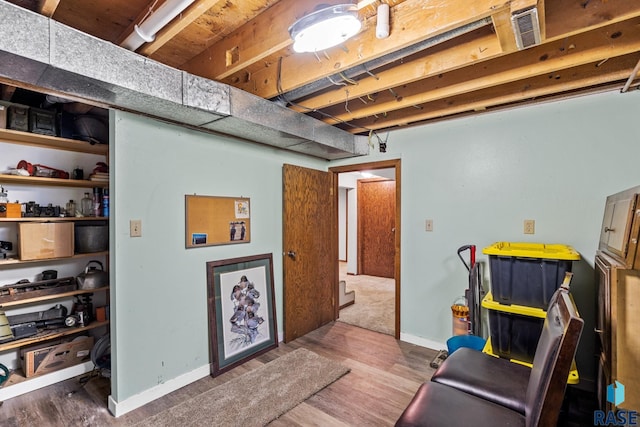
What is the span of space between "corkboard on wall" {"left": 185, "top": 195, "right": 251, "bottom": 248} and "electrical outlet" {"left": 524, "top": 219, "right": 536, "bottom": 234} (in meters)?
2.56

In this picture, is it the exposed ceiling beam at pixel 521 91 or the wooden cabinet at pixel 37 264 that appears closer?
the exposed ceiling beam at pixel 521 91

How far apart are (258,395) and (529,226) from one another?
8.75ft

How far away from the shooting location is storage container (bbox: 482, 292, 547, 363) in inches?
85.1

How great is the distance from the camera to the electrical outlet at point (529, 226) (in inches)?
106

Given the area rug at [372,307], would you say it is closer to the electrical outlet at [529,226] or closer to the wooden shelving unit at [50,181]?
the electrical outlet at [529,226]

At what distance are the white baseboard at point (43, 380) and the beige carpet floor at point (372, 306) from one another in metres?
2.72

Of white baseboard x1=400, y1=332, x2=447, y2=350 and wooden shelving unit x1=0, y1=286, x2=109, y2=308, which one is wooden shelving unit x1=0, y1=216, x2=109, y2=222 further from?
white baseboard x1=400, y1=332, x2=447, y2=350

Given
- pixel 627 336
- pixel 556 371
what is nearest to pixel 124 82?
pixel 556 371

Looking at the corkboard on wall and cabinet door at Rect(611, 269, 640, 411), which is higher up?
the corkboard on wall

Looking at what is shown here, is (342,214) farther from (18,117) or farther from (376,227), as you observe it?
(18,117)

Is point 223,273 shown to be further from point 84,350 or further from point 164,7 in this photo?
point 164,7

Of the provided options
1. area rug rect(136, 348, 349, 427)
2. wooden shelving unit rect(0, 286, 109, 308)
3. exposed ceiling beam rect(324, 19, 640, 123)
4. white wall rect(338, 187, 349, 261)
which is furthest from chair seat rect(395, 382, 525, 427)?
white wall rect(338, 187, 349, 261)

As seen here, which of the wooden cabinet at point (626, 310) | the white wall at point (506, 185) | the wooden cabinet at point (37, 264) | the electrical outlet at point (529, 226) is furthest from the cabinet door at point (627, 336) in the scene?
the wooden cabinet at point (37, 264)

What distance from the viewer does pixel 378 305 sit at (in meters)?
4.69
